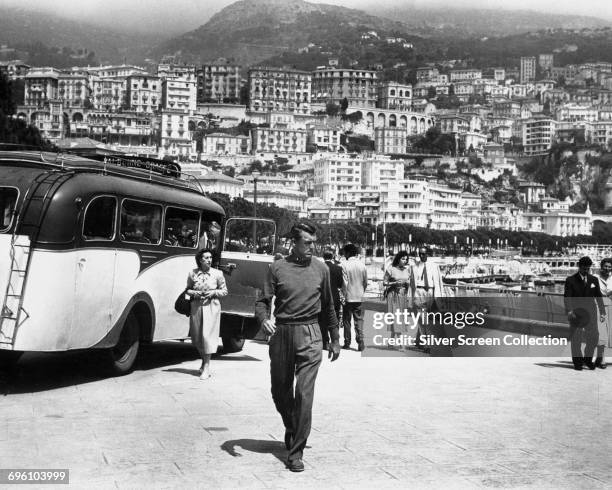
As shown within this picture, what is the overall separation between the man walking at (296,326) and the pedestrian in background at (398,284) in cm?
868

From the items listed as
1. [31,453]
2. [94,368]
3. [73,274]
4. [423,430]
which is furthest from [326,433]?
[94,368]

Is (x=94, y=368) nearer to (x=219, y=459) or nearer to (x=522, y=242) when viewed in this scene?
(x=219, y=459)

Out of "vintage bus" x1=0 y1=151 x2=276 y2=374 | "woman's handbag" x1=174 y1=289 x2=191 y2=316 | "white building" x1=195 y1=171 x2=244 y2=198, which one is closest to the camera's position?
"vintage bus" x1=0 y1=151 x2=276 y2=374

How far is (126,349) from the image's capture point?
1288 cm

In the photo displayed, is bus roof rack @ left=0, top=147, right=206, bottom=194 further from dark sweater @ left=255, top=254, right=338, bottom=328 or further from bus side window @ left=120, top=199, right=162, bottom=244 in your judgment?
dark sweater @ left=255, top=254, right=338, bottom=328

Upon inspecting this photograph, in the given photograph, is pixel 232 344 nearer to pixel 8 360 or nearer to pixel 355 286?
pixel 355 286

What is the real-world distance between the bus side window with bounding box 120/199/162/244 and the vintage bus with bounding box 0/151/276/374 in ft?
0.04

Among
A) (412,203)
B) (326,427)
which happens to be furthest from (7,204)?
(412,203)

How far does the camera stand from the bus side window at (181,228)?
45.1ft

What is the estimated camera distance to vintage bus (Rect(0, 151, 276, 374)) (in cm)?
1080

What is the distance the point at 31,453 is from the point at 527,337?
12.2 m

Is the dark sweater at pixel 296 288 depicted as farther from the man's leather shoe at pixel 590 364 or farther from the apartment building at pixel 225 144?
the apartment building at pixel 225 144

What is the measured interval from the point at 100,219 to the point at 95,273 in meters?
0.64

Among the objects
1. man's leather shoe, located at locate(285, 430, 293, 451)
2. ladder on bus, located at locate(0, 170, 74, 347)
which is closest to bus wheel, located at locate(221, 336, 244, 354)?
ladder on bus, located at locate(0, 170, 74, 347)
